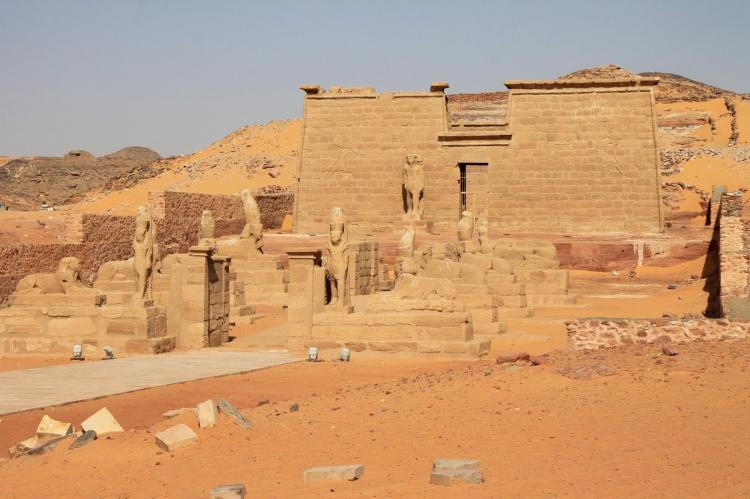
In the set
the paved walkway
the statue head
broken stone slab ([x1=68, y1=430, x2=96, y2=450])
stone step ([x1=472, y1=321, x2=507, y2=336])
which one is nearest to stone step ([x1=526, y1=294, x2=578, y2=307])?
stone step ([x1=472, y1=321, x2=507, y2=336])

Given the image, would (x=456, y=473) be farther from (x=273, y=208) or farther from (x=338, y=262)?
(x=273, y=208)

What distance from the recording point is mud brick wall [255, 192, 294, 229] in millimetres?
39750

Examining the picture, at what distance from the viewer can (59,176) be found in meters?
56.8

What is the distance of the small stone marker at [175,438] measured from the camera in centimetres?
834

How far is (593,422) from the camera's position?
8445 millimetres

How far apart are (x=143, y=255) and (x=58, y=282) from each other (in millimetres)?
1427

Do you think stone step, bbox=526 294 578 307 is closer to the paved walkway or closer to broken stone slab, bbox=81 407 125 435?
the paved walkway

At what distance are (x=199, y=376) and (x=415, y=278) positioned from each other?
12.7 ft

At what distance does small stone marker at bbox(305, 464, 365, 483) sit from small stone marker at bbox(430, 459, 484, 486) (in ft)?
1.84

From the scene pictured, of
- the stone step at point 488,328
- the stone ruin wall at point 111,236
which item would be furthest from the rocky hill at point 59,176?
the stone step at point 488,328

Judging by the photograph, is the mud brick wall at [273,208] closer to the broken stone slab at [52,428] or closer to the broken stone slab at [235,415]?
the broken stone slab at [52,428]

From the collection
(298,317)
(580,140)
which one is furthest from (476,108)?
(298,317)

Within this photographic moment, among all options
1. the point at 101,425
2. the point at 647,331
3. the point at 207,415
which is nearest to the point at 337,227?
the point at 647,331

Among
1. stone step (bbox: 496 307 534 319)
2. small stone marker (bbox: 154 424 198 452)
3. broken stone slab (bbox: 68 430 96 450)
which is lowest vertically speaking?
broken stone slab (bbox: 68 430 96 450)
